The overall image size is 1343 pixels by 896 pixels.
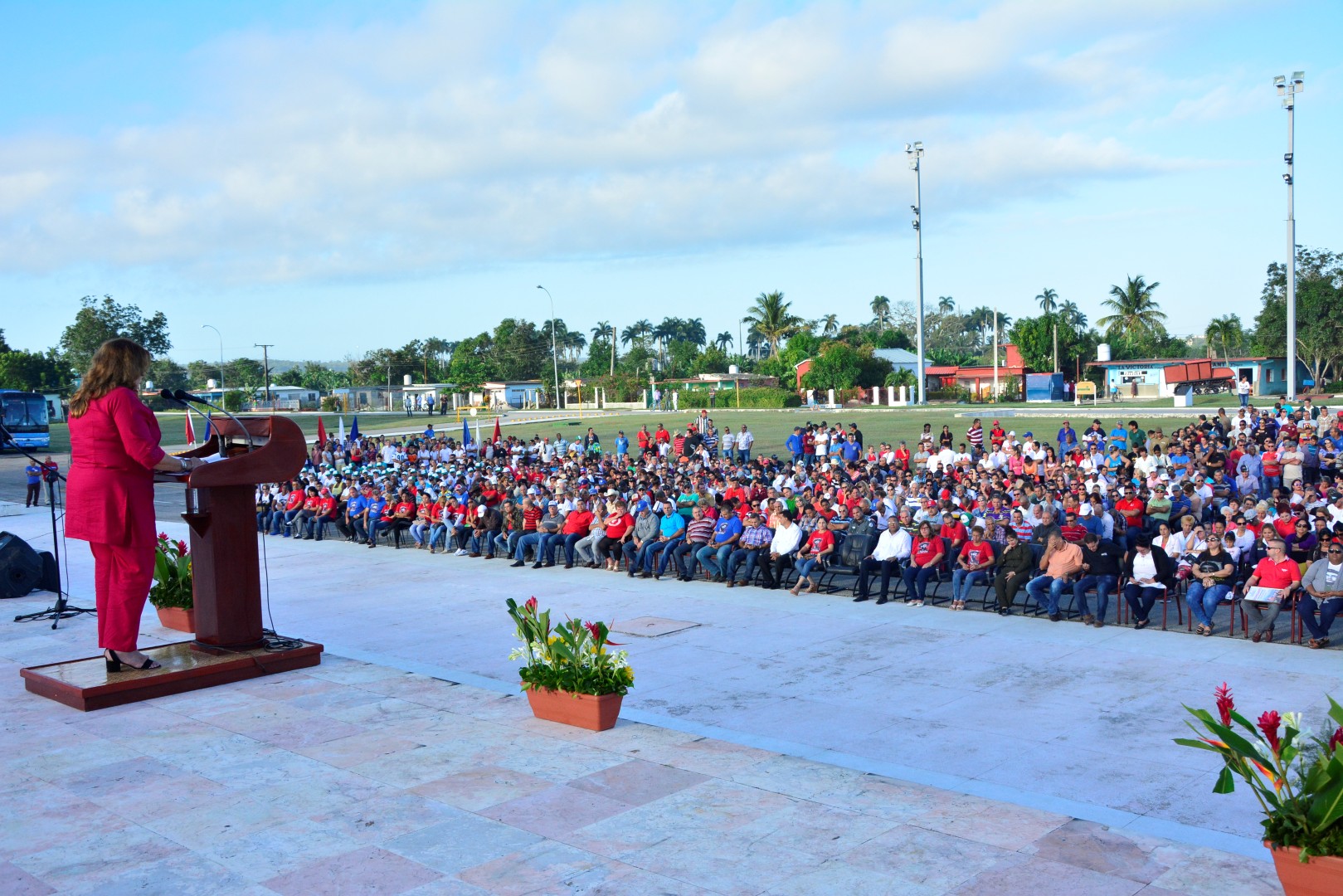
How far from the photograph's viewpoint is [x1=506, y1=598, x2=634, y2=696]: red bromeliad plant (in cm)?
645

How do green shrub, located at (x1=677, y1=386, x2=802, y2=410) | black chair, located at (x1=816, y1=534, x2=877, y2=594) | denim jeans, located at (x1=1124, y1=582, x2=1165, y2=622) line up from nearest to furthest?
1. denim jeans, located at (x1=1124, y1=582, x2=1165, y2=622)
2. black chair, located at (x1=816, y1=534, x2=877, y2=594)
3. green shrub, located at (x1=677, y1=386, x2=802, y2=410)

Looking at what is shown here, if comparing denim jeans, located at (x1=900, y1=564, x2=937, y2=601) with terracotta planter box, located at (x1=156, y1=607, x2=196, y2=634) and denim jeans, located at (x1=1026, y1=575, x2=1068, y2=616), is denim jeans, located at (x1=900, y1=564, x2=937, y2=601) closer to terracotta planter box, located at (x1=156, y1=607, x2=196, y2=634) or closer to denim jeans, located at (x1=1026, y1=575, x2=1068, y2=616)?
denim jeans, located at (x1=1026, y1=575, x2=1068, y2=616)

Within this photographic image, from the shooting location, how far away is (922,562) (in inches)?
456

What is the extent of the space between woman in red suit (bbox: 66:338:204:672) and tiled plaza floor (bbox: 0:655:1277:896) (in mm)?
867

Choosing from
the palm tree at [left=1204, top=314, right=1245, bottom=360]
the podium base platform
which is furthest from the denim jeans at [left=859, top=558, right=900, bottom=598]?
the palm tree at [left=1204, top=314, right=1245, bottom=360]

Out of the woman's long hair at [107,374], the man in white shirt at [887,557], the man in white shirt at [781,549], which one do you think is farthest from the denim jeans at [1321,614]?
the woman's long hair at [107,374]

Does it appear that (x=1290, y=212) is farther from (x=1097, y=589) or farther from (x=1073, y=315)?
(x=1073, y=315)

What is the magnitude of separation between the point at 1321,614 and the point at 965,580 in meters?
3.35

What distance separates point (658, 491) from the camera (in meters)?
15.7

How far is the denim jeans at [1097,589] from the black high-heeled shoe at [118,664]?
8.28m

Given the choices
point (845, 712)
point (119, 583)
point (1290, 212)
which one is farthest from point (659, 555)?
point (1290, 212)

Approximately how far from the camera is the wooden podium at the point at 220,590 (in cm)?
696

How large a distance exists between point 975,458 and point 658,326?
12372 cm

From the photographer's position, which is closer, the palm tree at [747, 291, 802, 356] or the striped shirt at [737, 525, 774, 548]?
the striped shirt at [737, 525, 774, 548]
